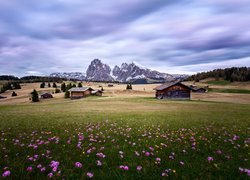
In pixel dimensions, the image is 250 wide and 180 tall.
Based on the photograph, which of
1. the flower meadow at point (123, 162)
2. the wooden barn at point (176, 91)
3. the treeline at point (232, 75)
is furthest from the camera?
the treeline at point (232, 75)

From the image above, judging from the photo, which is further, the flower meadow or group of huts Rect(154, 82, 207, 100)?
group of huts Rect(154, 82, 207, 100)

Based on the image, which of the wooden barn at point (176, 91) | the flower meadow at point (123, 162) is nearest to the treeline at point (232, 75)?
the wooden barn at point (176, 91)

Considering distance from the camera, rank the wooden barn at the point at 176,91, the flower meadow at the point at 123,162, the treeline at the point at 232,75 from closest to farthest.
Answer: the flower meadow at the point at 123,162 < the wooden barn at the point at 176,91 < the treeline at the point at 232,75

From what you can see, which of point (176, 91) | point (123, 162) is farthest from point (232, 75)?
point (123, 162)

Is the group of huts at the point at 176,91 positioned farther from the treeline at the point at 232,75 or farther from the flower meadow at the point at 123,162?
the treeline at the point at 232,75

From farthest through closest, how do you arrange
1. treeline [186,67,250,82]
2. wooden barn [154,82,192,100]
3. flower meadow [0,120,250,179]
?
treeline [186,67,250,82], wooden barn [154,82,192,100], flower meadow [0,120,250,179]

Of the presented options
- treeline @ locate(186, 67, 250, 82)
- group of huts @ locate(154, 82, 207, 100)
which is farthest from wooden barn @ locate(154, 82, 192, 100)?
treeline @ locate(186, 67, 250, 82)

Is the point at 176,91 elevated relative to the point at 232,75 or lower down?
lower down

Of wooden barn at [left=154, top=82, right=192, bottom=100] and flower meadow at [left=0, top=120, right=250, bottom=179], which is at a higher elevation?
flower meadow at [left=0, top=120, right=250, bottom=179]

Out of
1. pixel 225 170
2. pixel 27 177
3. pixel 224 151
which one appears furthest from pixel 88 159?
pixel 224 151

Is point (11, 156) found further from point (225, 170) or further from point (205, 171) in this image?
point (225, 170)

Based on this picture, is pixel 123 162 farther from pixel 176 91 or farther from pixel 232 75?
pixel 232 75

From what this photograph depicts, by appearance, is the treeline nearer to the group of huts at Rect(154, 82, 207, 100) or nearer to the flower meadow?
the group of huts at Rect(154, 82, 207, 100)

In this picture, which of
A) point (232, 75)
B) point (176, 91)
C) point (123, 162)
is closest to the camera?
point (123, 162)
